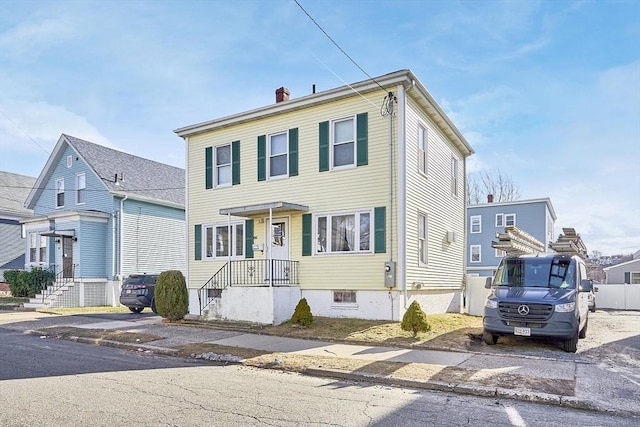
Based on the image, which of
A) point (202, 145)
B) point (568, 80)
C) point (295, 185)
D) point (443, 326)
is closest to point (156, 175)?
point (202, 145)

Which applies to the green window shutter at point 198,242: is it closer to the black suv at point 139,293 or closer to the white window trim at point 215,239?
the white window trim at point 215,239

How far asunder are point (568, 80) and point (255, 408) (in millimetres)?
Result: 12045

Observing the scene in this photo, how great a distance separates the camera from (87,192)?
2348 centimetres

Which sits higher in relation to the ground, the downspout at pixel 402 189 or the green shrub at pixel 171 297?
the downspout at pixel 402 189

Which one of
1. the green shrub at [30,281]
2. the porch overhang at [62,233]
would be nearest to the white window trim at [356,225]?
the porch overhang at [62,233]

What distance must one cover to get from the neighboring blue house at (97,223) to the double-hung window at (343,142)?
12717mm

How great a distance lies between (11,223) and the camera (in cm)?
3058

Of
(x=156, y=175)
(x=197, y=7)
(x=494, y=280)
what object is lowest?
(x=494, y=280)

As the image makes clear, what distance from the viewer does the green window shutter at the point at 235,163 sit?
16703 millimetres

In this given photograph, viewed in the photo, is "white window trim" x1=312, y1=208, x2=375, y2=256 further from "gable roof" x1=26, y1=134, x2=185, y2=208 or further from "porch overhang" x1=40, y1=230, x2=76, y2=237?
"porch overhang" x1=40, y1=230, x2=76, y2=237

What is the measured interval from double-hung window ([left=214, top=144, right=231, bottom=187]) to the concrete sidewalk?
705cm

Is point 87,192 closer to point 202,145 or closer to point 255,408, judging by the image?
point 202,145

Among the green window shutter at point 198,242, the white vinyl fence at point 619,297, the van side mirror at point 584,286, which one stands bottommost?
the white vinyl fence at point 619,297

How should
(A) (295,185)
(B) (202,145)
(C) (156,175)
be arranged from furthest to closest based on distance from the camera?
1. (C) (156,175)
2. (B) (202,145)
3. (A) (295,185)
